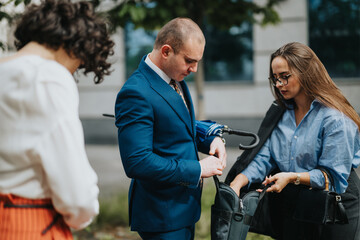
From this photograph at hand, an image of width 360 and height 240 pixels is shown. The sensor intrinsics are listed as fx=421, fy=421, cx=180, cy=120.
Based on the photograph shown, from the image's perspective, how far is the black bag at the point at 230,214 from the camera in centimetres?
229

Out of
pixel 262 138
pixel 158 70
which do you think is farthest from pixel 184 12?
pixel 158 70

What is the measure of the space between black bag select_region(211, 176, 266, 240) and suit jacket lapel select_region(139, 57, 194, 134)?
1.35 feet

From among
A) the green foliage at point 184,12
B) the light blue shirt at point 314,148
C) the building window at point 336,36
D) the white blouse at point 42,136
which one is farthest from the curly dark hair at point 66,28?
the building window at point 336,36

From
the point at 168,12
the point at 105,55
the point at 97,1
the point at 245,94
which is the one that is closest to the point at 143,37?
the point at 245,94

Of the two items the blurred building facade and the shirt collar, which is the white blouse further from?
the blurred building facade

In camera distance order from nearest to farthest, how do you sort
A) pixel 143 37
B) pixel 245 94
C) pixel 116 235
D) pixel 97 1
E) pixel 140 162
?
pixel 140 162 → pixel 97 1 → pixel 116 235 → pixel 245 94 → pixel 143 37

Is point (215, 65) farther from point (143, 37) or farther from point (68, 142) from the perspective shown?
point (68, 142)

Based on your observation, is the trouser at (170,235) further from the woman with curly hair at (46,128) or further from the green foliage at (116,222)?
the green foliage at (116,222)

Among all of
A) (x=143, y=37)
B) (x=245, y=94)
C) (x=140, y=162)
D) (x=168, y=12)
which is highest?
(x=168, y=12)

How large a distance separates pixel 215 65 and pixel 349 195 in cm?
802

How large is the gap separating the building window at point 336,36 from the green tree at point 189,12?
410 centimetres

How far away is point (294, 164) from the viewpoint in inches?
101

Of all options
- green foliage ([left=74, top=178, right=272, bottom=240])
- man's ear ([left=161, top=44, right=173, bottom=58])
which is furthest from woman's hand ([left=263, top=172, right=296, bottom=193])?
green foliage ([left=74, top=178, right=272, bottom=240])

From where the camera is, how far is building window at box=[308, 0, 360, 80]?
30.3 feet
